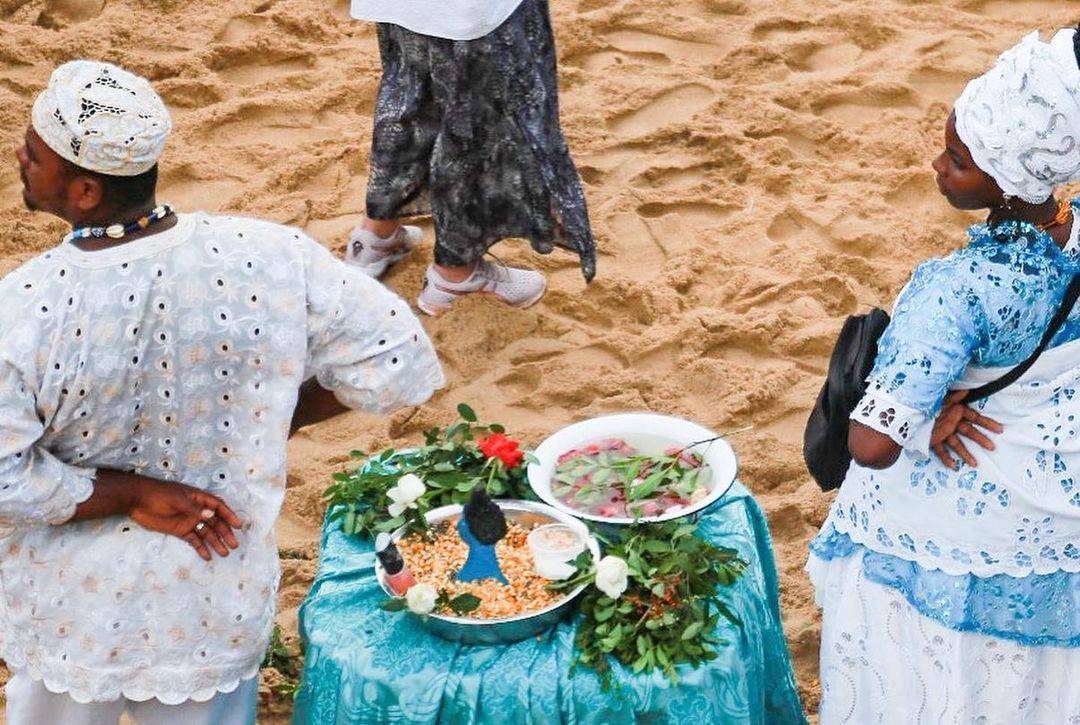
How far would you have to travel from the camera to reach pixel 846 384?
104 inches

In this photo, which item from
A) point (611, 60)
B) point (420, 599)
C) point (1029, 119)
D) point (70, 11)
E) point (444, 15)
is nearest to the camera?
A: point (1029, 119)

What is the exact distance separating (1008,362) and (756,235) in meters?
2.54

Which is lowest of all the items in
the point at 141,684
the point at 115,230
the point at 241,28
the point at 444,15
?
the point at 241,28

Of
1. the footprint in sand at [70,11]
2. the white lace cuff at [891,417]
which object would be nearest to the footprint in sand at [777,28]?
the footprint in sand at [70,11]

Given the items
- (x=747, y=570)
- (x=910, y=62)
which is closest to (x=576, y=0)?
(x=910, y=62)

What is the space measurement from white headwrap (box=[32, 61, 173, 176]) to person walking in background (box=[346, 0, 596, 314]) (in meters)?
1.88

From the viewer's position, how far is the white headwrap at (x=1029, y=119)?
91.1 inches

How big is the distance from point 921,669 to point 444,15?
2205 mm

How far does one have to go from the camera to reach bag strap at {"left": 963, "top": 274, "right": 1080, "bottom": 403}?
2486 mm

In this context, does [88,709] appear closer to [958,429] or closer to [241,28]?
[958,429]

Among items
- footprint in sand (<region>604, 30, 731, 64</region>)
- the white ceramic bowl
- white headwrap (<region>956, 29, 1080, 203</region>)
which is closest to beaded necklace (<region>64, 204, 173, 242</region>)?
the white ceramic bowl

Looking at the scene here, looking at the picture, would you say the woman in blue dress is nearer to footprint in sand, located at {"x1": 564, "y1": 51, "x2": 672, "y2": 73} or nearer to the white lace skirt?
the white lace skirt

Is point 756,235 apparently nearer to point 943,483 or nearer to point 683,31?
point 683,31

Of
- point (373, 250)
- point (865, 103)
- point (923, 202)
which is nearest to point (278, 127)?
point (373, 250)
